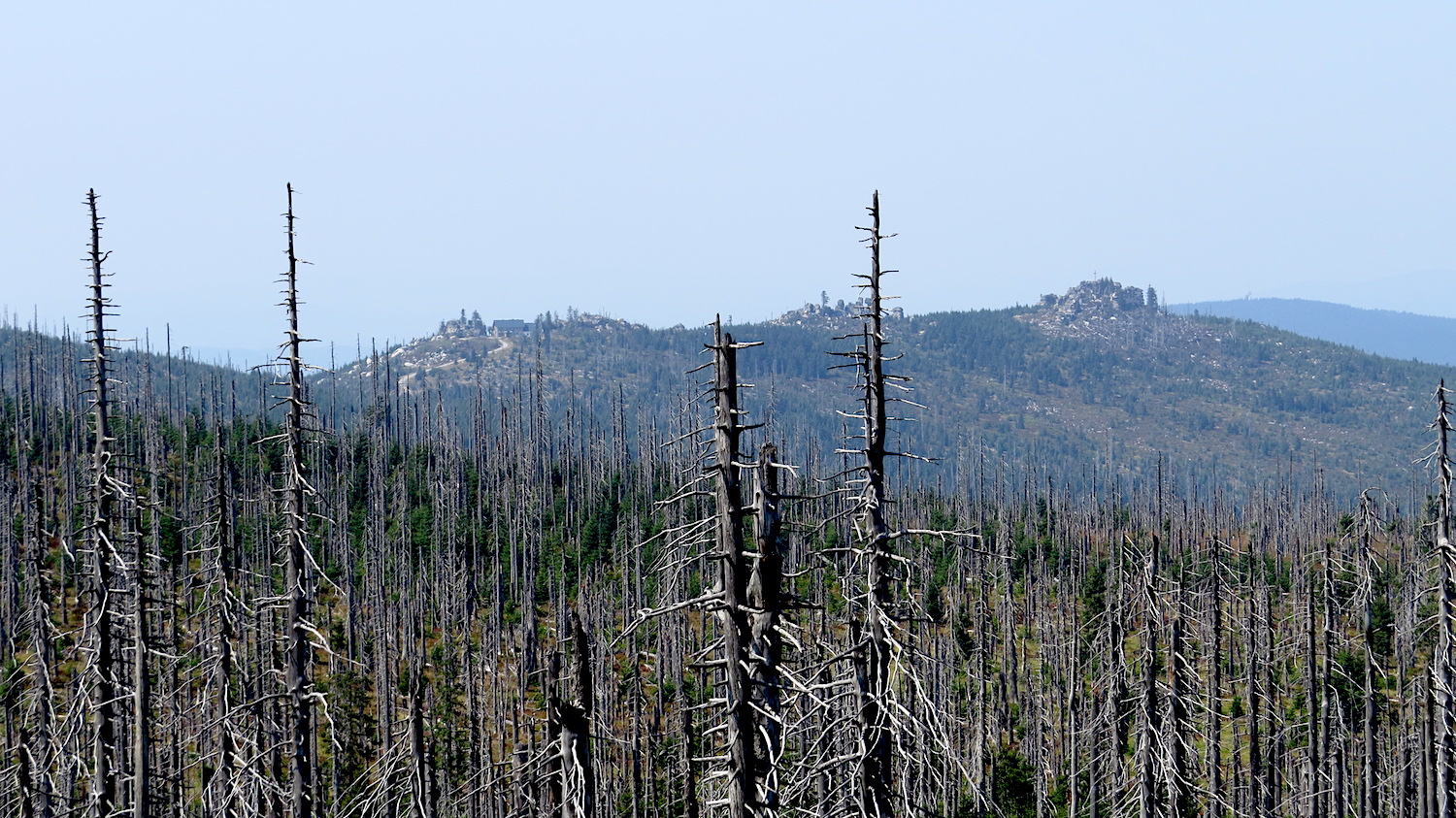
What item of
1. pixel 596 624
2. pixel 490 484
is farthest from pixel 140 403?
pixel 596 624

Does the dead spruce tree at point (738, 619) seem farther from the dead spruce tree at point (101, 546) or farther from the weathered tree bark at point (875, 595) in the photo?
the dead spruce tree at point (101, 546)

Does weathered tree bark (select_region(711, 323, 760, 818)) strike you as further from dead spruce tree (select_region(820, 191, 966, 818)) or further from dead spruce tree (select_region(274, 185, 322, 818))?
dead spruce tree (select_region(274, 185, 322, 818))

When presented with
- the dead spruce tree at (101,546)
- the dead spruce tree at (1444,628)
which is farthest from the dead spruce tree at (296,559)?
the dead spruce tree at (1444,628)

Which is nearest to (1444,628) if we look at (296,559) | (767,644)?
(767,644)

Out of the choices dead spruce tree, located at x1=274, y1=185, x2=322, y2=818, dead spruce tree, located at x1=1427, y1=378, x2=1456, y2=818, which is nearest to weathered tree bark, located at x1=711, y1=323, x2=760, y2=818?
dead spruce tree, located at x1=274, y1=185, x2=322, y2=818

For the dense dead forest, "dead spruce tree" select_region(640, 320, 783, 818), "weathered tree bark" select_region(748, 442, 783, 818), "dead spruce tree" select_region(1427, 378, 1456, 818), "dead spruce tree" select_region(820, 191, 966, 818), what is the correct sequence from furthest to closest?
1. "dead spruce tree" select_region(1427, 378, 1456, 818)
2. "dead spruce tree" select_region(820, 191, 966, 818)
3. the dense dead forest
4. "weathered tree bark" select_region(748, 442, 783, 818)
5. "dead spruce tree" select_region(640, 320, 783, 818)

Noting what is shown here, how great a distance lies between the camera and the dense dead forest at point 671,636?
13703mm

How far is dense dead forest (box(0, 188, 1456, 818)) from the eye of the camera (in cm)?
1370

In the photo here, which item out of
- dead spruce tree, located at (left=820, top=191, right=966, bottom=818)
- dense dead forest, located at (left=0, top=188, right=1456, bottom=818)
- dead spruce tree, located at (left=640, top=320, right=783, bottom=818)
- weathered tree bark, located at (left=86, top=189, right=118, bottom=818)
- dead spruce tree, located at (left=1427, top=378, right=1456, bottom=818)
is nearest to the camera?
dead spruce tree, located at (left=640, top=320, right=783, bottom=818)

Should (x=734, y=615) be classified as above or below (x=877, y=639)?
above

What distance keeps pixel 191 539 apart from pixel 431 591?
60.9 ft

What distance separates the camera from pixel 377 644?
66375 mm

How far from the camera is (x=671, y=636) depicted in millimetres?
70000

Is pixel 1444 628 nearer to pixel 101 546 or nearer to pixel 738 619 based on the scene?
pixel 738 619
